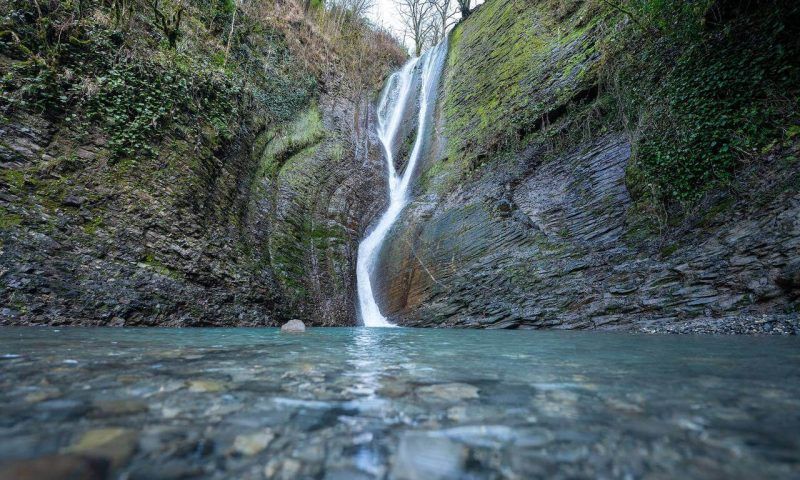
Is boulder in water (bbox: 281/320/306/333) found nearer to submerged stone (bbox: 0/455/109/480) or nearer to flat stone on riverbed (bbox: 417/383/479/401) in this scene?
flat stone on riverbed (bbox: 417/383/479/401)

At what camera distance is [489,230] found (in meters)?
7.87

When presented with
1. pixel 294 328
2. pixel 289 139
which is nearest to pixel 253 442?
pixel 294 328

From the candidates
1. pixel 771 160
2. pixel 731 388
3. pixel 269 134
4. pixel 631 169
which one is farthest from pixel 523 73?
pixel 731 388

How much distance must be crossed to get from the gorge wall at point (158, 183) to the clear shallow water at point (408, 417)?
4.25 m

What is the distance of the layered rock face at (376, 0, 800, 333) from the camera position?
14.8ft

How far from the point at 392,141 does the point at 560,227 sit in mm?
9720

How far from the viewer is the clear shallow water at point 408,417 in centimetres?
89

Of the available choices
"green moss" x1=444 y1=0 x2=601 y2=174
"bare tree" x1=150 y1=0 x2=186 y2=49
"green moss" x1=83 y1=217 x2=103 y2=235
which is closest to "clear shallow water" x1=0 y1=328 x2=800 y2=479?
"green moss" x1=83 y1=217 x2=103 y2=235

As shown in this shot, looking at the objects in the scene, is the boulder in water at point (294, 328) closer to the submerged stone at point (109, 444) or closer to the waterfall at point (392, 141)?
the waterfall at point (392, 141)

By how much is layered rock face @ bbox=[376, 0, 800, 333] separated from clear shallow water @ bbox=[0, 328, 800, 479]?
309cm

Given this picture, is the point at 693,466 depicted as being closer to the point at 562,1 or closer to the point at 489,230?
the point at 489,230

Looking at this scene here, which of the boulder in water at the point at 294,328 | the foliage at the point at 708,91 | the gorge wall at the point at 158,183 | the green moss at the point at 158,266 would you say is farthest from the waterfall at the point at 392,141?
the foliage at the point at 708,91

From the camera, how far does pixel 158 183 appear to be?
6.81 metres

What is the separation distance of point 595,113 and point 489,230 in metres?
3.31
